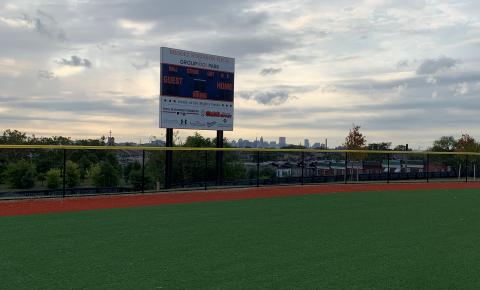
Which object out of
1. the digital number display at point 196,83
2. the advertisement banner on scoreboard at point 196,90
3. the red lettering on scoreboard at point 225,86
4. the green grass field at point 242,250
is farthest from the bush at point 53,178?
the green grass field at point 242,250

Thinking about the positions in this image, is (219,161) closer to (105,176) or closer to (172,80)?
(172,80)

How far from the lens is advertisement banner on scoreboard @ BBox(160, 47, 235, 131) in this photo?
21734 mm

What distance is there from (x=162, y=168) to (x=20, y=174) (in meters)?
15.5

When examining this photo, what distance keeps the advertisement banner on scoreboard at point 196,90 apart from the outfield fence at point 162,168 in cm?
153

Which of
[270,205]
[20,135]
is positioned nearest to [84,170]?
[270,205]

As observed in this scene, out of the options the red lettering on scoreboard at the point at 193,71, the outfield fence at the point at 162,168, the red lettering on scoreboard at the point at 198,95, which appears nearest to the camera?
the outfield fence at the point at 162,168

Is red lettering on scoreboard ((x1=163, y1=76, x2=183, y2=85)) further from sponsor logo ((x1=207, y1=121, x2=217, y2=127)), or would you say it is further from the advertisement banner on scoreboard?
sponsor logo ((x1=207, y1=121, x2=217, y2=127))

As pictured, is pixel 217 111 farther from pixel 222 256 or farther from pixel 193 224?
pixel 222 256

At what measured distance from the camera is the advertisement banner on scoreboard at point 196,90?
2173 centimetres

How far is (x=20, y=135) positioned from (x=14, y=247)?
180 feet

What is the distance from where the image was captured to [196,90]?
2272 cm

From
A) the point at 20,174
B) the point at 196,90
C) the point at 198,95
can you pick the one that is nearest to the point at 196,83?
the point at 196,90

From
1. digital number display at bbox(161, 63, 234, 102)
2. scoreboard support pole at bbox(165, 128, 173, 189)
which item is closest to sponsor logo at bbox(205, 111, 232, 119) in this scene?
digital number display at bbox(161, 63, 234, 102)

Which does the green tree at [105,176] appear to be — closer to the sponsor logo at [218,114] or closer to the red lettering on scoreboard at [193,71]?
the sponsor logo at [218,114]
